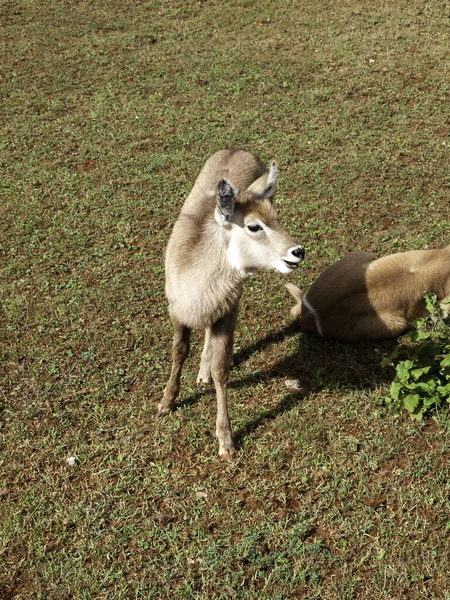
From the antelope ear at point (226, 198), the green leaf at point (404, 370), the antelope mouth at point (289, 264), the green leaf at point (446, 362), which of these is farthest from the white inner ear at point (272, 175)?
the green leaf at point (446, 362)

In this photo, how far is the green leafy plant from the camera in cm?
475

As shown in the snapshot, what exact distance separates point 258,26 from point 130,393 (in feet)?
32.0

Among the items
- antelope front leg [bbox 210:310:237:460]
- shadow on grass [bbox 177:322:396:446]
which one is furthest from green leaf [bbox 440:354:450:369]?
antelope front leg [bbox 210:310:237:460]

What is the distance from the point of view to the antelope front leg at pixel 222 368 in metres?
4.71

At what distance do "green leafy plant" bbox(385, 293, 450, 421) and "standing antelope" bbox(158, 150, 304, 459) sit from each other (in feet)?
4.08

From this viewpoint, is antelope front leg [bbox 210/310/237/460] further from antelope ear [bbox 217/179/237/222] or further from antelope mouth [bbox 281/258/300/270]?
antelope ear [bbox 217/179/237/222]

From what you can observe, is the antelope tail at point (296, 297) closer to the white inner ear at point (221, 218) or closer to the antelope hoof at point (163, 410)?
the antelope hoof at point (163, 410)

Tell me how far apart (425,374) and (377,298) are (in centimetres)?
94

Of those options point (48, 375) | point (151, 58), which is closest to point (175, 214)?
point (48, 375)

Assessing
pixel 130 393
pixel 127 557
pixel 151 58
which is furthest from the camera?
pixel 151 58

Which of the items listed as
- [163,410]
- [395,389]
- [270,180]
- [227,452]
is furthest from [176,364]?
[395,389]

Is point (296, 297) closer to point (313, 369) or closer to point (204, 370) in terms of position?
point (313, 369)

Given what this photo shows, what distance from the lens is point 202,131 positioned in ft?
31.1

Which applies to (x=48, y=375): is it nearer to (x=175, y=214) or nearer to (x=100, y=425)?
(x=100, y=425)
